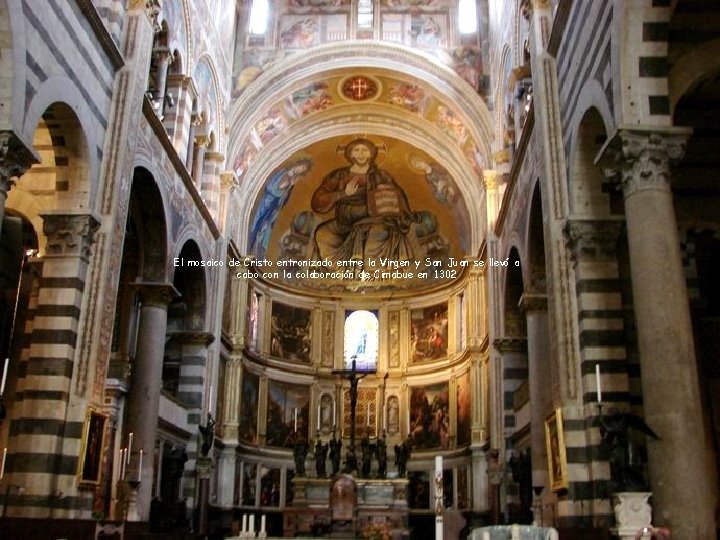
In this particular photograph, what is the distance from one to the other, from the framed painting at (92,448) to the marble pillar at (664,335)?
8.97 meters

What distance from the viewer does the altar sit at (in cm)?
2305

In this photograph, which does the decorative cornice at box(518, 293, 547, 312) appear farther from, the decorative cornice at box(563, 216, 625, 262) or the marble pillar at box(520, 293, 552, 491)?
the decorative cornice at box(563, 216, 625, 262)

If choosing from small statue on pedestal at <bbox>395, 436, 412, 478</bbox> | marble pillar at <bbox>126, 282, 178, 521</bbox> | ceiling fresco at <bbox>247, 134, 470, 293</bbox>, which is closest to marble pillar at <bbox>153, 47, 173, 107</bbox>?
marble pillar at <bbox>126, 282, 178, 521</bbox>

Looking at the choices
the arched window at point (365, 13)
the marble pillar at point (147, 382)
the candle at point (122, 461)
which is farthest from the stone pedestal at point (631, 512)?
the arched window at point (365, 13)

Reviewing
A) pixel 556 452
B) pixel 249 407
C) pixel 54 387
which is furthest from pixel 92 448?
pixel 249 407

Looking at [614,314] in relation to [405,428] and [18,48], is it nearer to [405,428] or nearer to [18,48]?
[18,48]

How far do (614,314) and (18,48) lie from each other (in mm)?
10147

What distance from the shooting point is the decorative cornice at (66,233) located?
14.3 m

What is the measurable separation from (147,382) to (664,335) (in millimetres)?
12299

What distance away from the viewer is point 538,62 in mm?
16234

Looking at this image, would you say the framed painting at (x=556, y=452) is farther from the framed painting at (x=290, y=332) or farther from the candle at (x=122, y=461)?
the framed painting at (x=290, y=332)

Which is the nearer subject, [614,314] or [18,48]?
[18,48]

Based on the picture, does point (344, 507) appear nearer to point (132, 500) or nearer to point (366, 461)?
point (366, 461)

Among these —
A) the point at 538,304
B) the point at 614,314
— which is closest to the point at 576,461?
the point at 614,314
